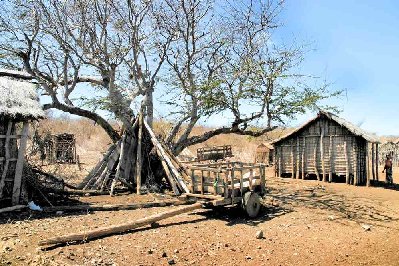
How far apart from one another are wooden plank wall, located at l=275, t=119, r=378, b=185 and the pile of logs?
10.6m

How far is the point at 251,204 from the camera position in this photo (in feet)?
36.8

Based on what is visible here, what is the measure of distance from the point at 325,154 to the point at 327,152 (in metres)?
0.16

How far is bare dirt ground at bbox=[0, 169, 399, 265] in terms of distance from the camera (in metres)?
7.62

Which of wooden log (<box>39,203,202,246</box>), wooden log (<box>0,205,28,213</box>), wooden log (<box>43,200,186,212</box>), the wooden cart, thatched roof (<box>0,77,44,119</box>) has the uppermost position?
thatched roof (<box>0,77,44,119</box>)

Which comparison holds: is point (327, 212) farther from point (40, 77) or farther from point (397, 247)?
point (40, 77)

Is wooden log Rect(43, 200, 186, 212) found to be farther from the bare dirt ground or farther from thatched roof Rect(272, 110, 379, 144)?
thatched roof Rect(272, 110, 379, 144)

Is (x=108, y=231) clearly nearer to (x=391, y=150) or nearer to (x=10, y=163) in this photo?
(x=10, y=163)

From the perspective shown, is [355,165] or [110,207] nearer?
[110,207]

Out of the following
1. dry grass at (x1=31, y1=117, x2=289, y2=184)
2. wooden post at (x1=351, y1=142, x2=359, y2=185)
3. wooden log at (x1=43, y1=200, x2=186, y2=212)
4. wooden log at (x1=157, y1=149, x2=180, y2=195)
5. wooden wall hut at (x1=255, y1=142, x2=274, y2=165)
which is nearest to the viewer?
wooden log at (x1=43, y1=200, x2=186, y2=212)

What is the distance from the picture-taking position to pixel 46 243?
24.7 feet

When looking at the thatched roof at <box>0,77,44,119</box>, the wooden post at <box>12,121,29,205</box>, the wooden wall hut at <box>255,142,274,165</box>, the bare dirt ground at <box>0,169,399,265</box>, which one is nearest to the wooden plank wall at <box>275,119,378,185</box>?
the bare dirt ground at <box>0,169,399,265</box>

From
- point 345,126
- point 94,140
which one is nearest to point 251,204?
point 345,126

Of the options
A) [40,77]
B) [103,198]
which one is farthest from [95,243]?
[40,77]

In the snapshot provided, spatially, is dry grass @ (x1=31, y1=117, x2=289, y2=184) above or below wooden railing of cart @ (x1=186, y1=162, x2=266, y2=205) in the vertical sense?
above
